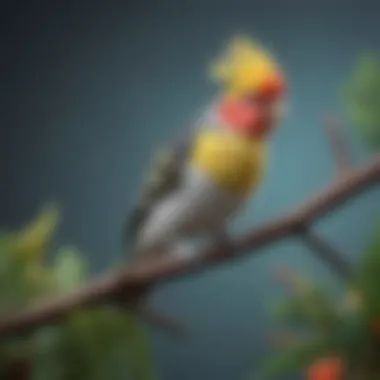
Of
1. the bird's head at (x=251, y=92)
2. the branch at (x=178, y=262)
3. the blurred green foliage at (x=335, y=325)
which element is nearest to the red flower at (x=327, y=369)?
the blurred green foliage at (x=335, y=325)

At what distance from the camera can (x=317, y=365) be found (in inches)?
39.8

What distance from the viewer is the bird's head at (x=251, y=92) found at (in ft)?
3.38

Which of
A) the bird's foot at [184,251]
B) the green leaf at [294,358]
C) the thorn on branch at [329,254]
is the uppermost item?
the bird's foot at [184,251]

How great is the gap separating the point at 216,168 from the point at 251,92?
89mm

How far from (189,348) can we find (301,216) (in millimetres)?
180

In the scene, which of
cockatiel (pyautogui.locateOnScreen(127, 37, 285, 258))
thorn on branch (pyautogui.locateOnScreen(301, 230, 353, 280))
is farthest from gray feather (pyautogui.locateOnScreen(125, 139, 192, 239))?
thorn on branch (pyautogui.locateOnScreen(301, 230, 353, 280))

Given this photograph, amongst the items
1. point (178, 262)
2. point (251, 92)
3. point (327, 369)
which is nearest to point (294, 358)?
point (327, 369)

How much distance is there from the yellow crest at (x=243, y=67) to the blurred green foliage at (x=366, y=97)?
0.08 m

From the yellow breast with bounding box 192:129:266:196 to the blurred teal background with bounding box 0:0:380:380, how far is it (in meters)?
0.02

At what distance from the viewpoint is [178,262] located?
1.04m

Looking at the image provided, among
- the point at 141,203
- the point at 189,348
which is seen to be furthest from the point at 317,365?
the point at 141,203

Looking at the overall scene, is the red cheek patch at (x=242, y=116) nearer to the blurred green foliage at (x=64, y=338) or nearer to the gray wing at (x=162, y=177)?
the gray wing at (x=162, y=177)

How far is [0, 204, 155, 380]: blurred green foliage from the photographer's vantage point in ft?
3.25

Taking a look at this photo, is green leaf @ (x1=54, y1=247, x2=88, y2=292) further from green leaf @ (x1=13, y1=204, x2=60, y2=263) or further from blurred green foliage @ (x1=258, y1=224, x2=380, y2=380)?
blurred green foliage @ (x1=258, y1=224, x2=380, y2=380)
